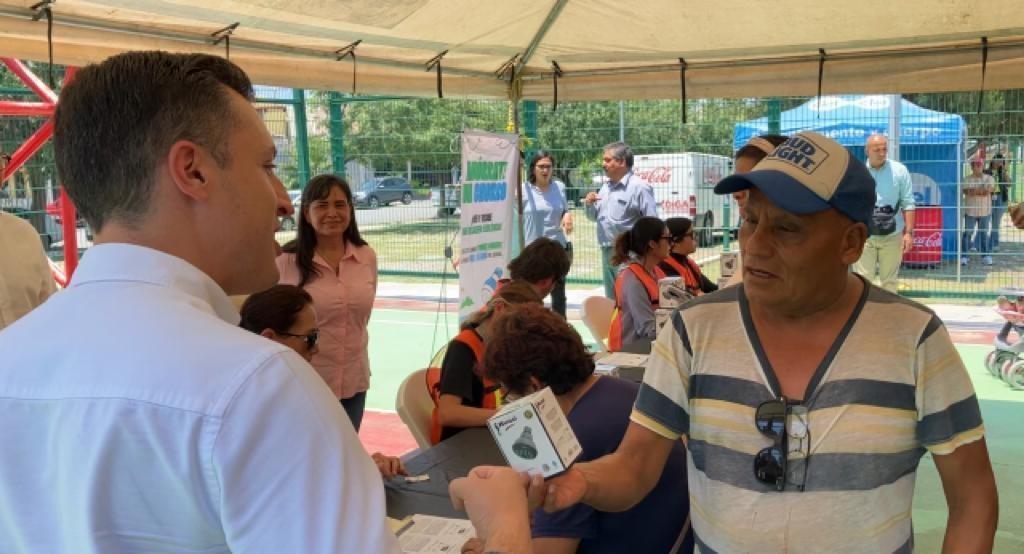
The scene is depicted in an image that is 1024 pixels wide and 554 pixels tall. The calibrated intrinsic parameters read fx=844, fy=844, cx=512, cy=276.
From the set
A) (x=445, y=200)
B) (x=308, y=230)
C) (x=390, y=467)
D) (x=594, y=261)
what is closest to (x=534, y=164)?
(x=445, y=200)

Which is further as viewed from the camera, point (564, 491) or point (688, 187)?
point (688, 187)

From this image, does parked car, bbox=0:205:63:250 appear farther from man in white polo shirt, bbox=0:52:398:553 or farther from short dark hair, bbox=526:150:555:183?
man in white polo shirt, bbox=0:52:398:553

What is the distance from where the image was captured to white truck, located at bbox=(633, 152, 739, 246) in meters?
11.1

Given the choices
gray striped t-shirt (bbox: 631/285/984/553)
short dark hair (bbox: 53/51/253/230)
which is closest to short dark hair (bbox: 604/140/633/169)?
gray striped t-shirt (bbox: 631/285/984/553)

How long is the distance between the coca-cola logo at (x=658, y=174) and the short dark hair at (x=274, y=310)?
9.00 meters

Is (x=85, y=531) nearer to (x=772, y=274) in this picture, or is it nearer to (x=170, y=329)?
(x=170, y=329)

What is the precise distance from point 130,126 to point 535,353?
1557 millimetres

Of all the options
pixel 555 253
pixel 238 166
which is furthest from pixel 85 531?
pixel 555 253

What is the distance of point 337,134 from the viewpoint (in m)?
10.0

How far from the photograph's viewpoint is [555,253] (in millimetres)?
4277

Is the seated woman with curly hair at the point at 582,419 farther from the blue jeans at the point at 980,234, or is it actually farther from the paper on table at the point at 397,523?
the blue jeans at the point at 980,234

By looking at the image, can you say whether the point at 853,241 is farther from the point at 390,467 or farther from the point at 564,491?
the point at 390,467

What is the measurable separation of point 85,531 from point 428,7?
155 inches

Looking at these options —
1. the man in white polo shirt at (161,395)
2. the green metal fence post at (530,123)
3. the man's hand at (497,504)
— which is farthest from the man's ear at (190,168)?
the green metal fence post at (530,123)
